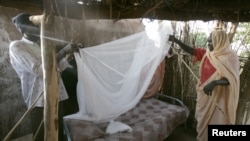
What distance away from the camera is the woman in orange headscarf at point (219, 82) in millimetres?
2668

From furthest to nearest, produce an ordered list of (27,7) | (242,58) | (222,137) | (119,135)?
(242,58) < (119,135) < (222,137) < (27,7)

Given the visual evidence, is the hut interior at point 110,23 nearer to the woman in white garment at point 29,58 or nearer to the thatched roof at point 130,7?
the thatched roof at point 130,7

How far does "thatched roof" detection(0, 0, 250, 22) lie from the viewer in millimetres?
1565

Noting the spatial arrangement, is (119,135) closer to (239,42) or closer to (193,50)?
(193,50)

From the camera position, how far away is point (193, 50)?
10.3ft

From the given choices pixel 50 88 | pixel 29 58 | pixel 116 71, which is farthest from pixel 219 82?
pixel 29 58

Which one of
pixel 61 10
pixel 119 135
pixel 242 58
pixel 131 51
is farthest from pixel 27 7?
pixel 242 58

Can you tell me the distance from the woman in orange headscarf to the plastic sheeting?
613 mm

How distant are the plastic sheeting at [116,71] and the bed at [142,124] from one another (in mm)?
144

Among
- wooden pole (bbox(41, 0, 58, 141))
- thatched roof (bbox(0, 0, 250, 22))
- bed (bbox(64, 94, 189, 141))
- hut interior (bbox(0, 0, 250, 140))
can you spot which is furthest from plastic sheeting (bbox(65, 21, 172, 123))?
wooden pole (bbox(41, 0, 58, 141))

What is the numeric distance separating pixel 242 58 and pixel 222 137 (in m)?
1.75

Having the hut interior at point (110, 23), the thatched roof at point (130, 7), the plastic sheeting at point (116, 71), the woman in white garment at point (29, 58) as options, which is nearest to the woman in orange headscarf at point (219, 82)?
the hut interior at point (110, 23)

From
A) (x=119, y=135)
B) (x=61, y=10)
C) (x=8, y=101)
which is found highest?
(x=61, y=10)

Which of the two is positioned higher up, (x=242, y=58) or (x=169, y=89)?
(x=242, y=58)
